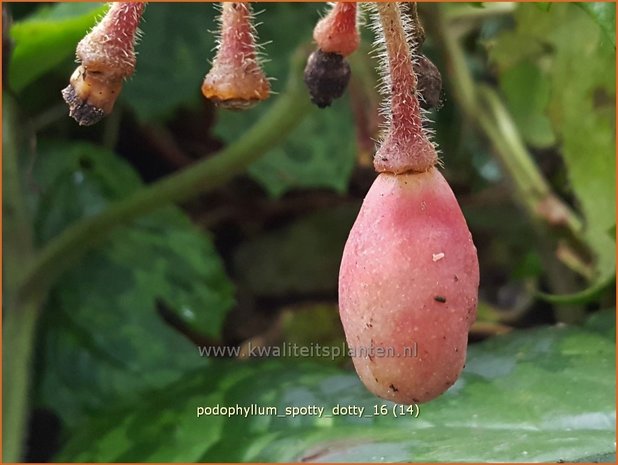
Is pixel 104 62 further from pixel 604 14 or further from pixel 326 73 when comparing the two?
pixel 604 14

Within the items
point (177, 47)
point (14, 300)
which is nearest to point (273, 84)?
point (177, 47)

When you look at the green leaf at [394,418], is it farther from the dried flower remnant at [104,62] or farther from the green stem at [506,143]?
the dried flower remnant at [104,62]

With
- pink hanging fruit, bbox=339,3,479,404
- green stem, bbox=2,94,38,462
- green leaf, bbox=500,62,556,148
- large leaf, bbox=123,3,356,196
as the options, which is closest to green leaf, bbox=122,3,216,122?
large leaf, bbox=123,3,356,196

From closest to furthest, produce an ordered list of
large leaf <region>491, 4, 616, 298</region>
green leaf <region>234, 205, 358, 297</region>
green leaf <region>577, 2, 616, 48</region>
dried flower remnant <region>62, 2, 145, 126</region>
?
dried flower remnant <region>62, 2, 145, 126</region> → green leaf <region>577, 2, 616, 48</region> → large leaf <region>491, 4, 616, 298</region> → green leaf <region>234, 205, 358, 297</region>

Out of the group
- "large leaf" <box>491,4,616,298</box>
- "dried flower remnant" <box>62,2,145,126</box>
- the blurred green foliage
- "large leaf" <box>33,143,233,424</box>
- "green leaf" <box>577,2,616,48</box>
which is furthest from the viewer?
"large leaf" <box>33,143,233,424</box>

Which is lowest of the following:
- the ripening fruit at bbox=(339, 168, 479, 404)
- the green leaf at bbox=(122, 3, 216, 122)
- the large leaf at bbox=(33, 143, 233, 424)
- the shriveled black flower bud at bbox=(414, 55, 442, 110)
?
the large leaf at bbox=(33, 143, 233, 424)

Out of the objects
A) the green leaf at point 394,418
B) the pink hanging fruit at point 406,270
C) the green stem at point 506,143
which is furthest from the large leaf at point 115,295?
the pink hanging fruit at point 406,270

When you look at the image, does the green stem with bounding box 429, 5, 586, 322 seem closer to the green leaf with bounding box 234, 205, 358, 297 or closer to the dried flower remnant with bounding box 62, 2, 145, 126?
the green leaf with bounding box 234, 205, 358, 297

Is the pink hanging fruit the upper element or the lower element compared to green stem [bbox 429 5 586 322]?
upper

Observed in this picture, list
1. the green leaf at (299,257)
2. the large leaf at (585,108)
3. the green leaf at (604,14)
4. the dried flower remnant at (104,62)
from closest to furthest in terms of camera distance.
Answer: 1. the dried flower remnant at (104,62)
2. the green leaf at (604,14)
3. the large leaf at (585,108)
4. the green leaf at (299,257)
